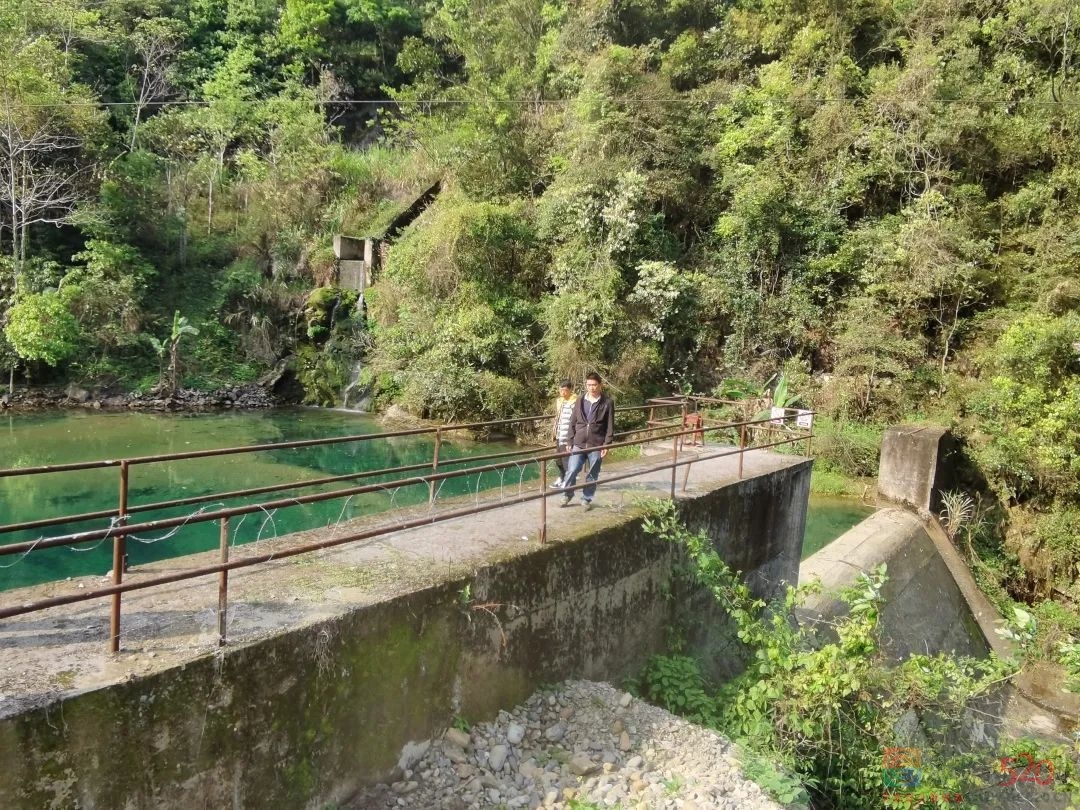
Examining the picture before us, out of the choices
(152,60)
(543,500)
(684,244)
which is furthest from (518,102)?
(543,500)

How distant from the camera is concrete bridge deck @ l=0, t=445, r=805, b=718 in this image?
3402 millimetres

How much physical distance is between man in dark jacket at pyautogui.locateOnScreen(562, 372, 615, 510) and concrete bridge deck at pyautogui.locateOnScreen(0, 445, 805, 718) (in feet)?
1.36

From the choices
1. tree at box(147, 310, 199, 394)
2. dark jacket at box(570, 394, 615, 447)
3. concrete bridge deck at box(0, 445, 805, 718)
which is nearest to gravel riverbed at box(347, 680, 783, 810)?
concrete bridge deck at box(0, 445, 805, 718)

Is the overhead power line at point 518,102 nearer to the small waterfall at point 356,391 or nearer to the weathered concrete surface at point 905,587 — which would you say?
the small waterfall at point 356,391

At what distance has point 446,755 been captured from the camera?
478 centimetres

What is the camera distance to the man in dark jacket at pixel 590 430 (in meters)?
7.35

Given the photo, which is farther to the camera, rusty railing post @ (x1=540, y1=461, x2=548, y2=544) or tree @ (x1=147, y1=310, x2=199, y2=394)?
tree @ (x1=147, y1=310, x2=199, y2=394)

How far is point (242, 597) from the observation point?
4.42m

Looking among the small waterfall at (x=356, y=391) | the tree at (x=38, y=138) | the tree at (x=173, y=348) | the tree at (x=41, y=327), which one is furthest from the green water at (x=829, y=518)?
the tree at (x=38, y=138)

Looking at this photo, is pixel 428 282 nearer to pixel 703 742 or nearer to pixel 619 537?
pixel 619 537

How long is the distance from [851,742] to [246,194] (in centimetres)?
3096

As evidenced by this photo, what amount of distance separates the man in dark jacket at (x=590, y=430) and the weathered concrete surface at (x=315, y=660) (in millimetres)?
463

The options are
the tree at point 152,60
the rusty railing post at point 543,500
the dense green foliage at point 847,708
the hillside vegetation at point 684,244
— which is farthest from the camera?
the tree at point 152,60

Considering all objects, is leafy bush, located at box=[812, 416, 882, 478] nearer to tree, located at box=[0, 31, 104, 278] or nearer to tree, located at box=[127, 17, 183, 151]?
tree, located at box=[0, 31, 104, 278]
